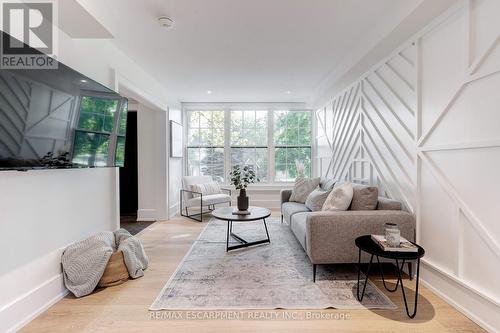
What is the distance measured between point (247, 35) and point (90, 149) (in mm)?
1930

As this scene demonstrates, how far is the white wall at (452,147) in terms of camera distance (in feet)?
5.50

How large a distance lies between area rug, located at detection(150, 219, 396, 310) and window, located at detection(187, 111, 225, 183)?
9.23 feet

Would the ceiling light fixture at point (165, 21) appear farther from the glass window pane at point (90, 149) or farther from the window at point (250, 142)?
the window at point (250, 142)

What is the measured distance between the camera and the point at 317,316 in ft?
6.00

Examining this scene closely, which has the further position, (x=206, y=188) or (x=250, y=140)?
(x=250, y=140)

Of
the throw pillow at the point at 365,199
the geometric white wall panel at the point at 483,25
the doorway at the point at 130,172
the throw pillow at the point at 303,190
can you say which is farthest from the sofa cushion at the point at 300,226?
the doorway at the point at 130,172

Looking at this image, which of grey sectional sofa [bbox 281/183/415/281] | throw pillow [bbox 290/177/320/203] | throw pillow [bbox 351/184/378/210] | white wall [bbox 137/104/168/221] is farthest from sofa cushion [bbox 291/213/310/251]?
white wall [bbox 137/104/168/221]

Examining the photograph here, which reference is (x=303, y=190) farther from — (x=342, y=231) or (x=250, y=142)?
(x=250, y=142)

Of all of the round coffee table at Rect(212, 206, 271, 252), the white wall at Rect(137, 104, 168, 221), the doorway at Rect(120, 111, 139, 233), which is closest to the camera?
the round coffee table at Rect(212, 206, 271, 252)

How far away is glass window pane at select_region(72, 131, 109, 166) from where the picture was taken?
2004 millimetres

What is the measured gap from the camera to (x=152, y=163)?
4.70 metres

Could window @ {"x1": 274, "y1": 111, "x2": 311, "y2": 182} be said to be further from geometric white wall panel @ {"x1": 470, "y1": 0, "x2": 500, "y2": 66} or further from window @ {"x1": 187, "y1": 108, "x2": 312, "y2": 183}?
geometric white wall panel @ {"x1": 470, "y1": 0, "x2": 500, "y2": 66}

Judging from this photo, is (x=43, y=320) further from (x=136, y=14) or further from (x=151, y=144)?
(x=151, y=144)

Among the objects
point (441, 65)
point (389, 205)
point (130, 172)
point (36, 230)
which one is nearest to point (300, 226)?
point (389, 205)
